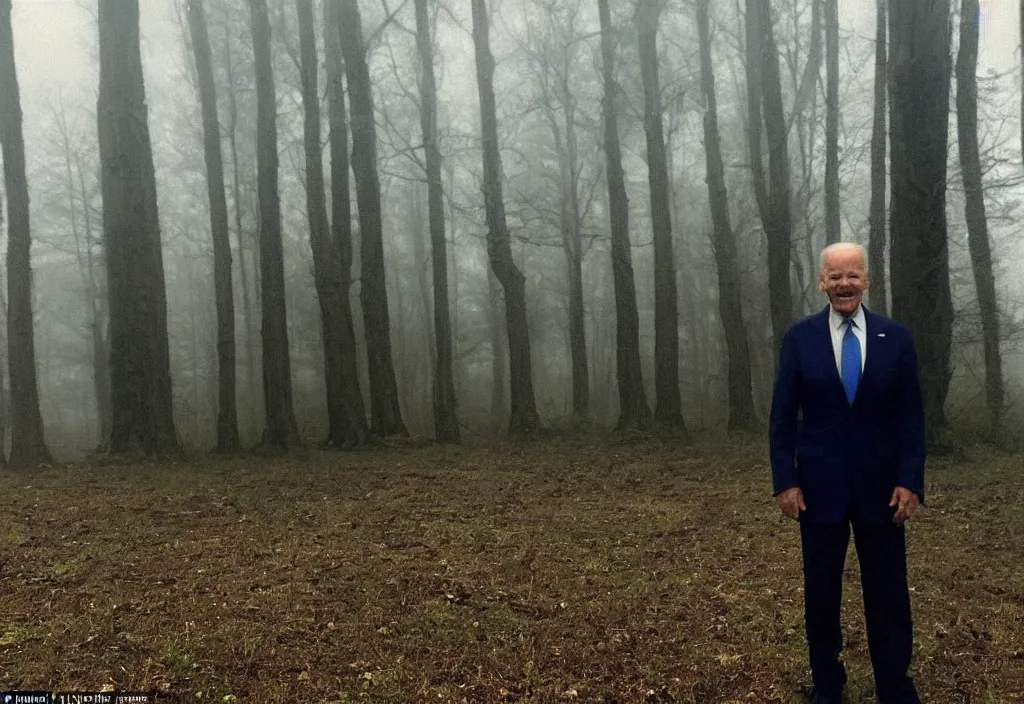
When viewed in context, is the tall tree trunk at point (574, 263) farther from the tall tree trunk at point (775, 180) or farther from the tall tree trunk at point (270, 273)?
the tall tree trunk at point (270, 273)

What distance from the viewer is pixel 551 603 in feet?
17.0

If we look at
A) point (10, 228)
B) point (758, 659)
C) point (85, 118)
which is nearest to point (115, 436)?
point (10, 228)

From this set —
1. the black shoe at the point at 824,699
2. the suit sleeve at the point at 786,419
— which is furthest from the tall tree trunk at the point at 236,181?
the black shoe at the point at 824,699

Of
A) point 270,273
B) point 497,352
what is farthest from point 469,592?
point 497,352

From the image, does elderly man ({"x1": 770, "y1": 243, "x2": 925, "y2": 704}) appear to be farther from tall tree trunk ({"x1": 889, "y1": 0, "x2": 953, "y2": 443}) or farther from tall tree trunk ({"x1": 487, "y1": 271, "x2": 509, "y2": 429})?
tall tree trunk ({"x1": 487, "y1": 271, "x2": 509, "y2": 429})

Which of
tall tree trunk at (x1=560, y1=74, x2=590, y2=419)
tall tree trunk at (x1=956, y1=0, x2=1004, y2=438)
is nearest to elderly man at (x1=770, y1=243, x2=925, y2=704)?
tall tree trunk at (x1=956, y1=0, x2=1004, y2=438)

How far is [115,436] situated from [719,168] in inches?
507

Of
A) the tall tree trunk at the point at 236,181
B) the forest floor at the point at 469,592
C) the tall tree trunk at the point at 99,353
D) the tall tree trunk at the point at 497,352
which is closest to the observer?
the forest floor at the point at 469,592

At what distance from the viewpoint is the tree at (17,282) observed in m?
12.2

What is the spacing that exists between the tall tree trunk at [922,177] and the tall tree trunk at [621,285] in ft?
19.5

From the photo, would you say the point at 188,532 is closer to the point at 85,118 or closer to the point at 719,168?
the point at 719,168

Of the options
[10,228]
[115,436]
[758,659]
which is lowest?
[758,659]

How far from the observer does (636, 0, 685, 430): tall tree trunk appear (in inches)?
608

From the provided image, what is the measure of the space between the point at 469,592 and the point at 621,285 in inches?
443
